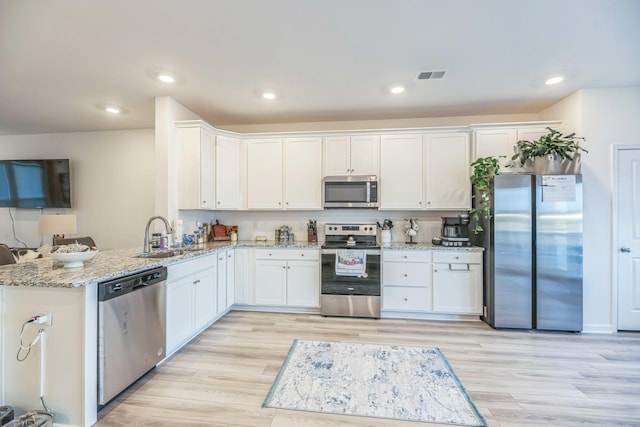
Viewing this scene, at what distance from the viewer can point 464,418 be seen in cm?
178

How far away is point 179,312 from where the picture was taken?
8.61 feet

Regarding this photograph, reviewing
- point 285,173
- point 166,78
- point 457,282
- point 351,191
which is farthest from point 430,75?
point 166,78

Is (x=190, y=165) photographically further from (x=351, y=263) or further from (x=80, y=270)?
(x=351, y=263)

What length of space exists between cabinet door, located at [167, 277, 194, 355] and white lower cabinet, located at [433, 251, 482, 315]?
2.85m

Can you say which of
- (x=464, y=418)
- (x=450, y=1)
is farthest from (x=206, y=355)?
(x=450, y=1)

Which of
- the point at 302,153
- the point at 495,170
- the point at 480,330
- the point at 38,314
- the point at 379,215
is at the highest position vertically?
the point at 302,153

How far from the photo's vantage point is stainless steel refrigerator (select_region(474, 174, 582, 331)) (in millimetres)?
3047

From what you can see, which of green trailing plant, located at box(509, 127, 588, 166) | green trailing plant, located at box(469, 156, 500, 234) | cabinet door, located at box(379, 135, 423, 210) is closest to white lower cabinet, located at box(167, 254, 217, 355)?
cabinet door, located at box(379, 135, 423, 210)

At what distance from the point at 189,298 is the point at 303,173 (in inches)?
85.0

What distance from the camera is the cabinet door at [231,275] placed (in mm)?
3617

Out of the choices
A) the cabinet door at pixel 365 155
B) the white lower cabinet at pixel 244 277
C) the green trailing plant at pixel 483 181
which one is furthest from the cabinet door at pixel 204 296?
the green trailing plant at pixel 483 181

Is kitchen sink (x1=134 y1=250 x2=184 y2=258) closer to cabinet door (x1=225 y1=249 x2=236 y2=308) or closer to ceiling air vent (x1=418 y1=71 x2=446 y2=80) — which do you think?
cabinet door (x1=225 y1=249 x2=236 y2=308)

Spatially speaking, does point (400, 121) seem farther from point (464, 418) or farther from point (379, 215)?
point (464, 418)

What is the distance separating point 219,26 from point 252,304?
3.15 meters
